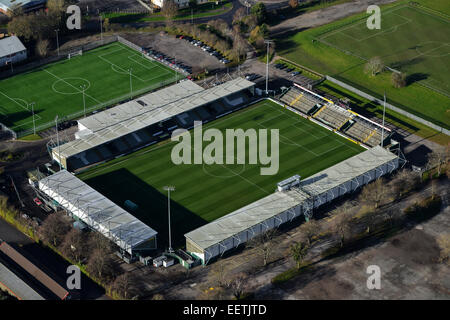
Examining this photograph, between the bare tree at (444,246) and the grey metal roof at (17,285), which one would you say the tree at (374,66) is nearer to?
the bare tree at (444,246)

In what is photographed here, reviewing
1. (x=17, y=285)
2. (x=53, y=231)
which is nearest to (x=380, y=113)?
(x=53, y=231)

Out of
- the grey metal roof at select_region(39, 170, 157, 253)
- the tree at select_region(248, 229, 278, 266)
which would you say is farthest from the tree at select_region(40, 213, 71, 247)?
the tree at select_region(248, 229, 278, 266)

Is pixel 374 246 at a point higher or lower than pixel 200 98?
lower

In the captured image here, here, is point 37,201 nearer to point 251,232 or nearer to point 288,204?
point 251,232

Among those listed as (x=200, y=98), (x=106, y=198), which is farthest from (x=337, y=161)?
(x=106, y=198)

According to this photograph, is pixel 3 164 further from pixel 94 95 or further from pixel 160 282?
pixel 160 282

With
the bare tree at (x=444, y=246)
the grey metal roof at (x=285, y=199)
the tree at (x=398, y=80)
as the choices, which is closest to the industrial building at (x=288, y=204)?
the grey metal roof at (x=285, y=199)

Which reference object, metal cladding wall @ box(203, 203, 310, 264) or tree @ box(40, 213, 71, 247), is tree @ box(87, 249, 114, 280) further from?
metal cladding wall @ box(203, 203, 310, 264)
